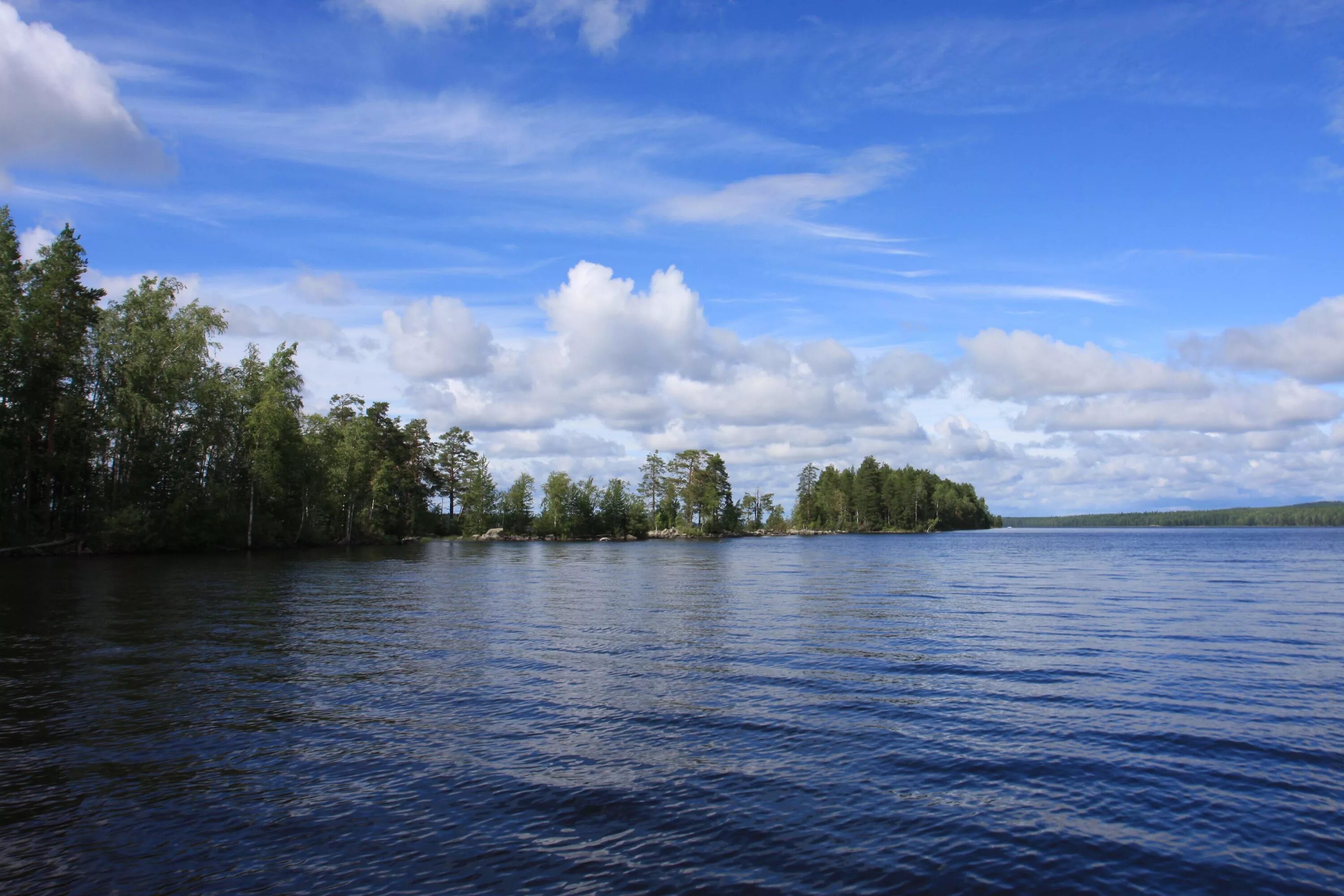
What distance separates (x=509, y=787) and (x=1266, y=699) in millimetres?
18033

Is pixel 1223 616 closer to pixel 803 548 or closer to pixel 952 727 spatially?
pixel 952 727

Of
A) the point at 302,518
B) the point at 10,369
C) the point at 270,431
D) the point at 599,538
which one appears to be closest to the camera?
the point at 10,369

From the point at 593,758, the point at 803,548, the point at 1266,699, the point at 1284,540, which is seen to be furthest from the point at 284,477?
the point at 1284,540

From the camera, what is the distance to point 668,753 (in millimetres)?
14555

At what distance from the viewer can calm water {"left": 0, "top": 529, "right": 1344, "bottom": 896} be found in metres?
10.0

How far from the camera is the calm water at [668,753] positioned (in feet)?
32.9

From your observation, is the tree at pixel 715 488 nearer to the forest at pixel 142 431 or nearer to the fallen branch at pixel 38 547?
the forest at pixel 142 431

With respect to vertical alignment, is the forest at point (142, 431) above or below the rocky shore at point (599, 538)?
above

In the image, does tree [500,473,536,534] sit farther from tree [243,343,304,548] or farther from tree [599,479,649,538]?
tree [243,343,304,548]

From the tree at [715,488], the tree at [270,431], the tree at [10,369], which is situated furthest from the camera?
the tree at [715,488]

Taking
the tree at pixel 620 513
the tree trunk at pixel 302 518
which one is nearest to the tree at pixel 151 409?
the tree trunk at pixel 302 518

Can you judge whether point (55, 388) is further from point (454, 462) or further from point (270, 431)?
point (454, 462)

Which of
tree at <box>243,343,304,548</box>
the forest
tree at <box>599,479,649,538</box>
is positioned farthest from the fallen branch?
tree at <box>599,479,649,538</box>

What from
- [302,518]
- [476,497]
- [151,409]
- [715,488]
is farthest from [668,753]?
[715,488]
